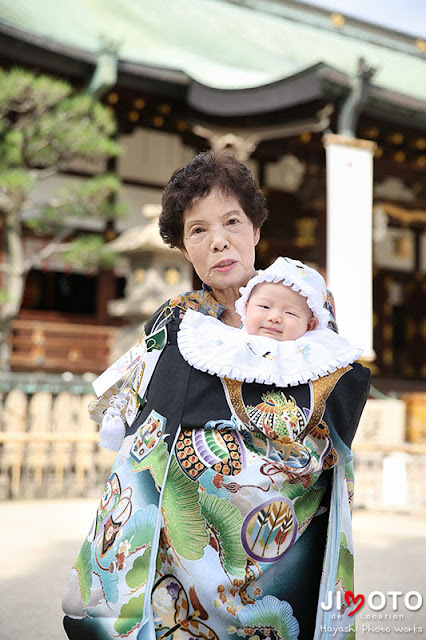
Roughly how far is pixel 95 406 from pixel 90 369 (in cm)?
834

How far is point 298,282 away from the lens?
6.48 ft

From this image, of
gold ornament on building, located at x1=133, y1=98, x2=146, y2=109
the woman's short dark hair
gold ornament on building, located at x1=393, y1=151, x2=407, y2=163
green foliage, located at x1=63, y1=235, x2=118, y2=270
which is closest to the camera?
the woman's short dark hair

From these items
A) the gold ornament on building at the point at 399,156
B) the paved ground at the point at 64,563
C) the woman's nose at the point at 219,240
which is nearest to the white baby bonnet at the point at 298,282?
the woman's nose at the point at 219,240

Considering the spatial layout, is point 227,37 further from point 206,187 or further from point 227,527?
point 227,527

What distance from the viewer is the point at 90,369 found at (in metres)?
10.5

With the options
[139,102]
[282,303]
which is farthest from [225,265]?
[139,102]

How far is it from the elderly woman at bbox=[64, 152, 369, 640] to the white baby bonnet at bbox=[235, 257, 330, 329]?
6.3 inches

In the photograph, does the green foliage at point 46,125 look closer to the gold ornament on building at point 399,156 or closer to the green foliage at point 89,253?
the green foliage at point 89,253

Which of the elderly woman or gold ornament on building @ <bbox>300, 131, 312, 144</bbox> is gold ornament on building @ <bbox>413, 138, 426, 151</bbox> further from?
the elderly woman

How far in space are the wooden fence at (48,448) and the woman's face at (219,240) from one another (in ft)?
17.3

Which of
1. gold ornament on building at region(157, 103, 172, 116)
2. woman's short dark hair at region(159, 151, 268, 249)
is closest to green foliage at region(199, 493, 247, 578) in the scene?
woman's short dark hair at region(159, 151, 268, 249)

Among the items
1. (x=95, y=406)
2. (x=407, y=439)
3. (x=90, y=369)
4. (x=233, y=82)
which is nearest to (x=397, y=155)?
(x=233, y=82)

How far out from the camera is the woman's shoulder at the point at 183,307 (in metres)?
2.18

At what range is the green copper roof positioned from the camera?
10.5 meters
